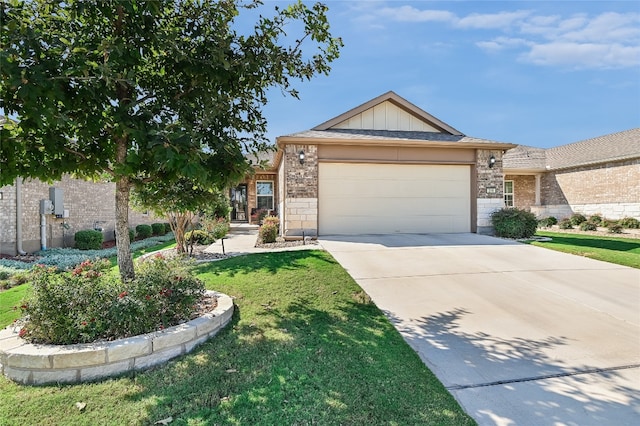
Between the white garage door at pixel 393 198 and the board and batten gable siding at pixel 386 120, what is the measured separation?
84.9 inches

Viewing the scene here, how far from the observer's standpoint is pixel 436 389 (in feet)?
9.04

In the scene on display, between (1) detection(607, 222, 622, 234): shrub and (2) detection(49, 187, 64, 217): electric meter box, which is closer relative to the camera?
(2) detection(49, 187, 64, 217): electric meter box

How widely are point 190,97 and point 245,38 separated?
107cm

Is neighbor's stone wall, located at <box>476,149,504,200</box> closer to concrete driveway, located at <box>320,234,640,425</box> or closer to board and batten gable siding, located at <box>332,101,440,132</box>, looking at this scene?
board and batten gable siding, located at <box>332,101,440,132</box>

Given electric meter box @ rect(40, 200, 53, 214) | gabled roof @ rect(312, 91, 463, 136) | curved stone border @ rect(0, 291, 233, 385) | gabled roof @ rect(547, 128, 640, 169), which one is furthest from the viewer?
gabled roof @ rect(547, 128, 640, 169)

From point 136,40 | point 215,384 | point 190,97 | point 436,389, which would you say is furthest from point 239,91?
point 436,389

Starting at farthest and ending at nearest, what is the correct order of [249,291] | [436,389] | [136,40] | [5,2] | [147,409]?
[249,291] < [136,40] < [5,2] < [436,389] < [147,409]

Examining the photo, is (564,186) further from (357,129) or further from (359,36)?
(359,36)

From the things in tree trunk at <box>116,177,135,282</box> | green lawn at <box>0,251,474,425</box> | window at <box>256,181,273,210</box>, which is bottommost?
green lawn at <box>0,251,474,425</box>

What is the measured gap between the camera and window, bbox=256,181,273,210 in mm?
20719

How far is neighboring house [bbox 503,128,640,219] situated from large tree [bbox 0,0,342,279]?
18257 mm

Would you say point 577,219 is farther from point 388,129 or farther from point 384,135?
point 384,135

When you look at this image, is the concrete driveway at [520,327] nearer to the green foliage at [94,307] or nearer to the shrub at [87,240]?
the green foliage at [94,307]

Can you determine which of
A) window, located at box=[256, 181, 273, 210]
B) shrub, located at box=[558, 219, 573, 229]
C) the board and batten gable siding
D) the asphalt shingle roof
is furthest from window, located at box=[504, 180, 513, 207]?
window, located at box=[256, 181, 273, 210]
